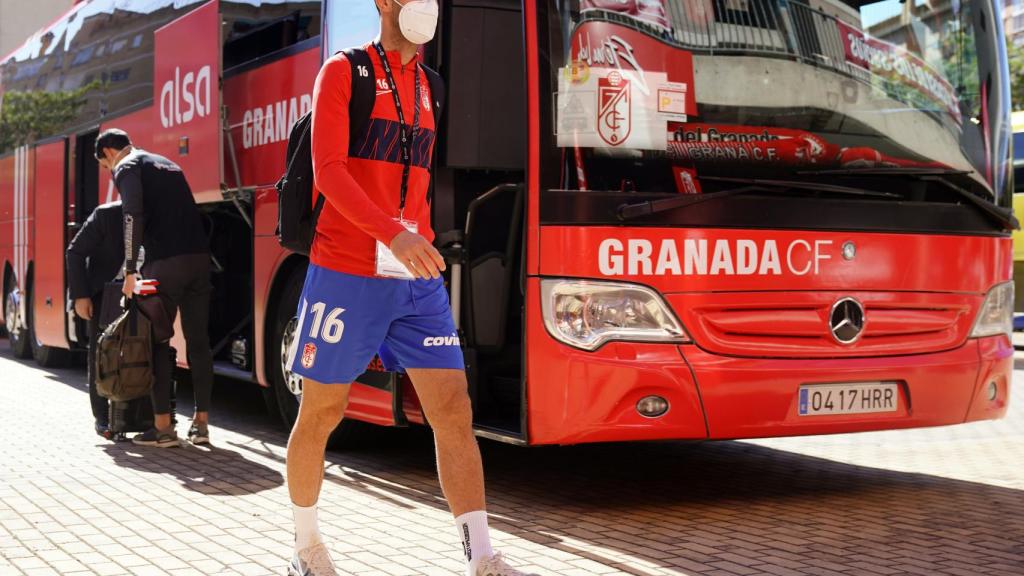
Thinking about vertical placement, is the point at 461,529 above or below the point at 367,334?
below

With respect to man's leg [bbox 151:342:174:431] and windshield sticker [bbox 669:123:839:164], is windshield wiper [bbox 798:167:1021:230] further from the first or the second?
man's leg [bbox 151:342:174:431]

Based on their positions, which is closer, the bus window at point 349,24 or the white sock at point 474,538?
the white sock at point 474,538

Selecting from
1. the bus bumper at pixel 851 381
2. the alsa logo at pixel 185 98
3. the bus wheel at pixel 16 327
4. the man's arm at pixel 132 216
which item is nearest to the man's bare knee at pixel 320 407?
the bus bumper at pixel 851 381

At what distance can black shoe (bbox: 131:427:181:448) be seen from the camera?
319 inches

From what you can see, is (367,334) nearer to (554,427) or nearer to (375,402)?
(554,427)

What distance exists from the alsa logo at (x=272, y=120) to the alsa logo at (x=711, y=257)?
248cm

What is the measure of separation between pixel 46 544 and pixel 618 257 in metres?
2.46

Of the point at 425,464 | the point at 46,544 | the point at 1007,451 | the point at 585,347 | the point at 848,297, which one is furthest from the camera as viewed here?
the point at 1007,451

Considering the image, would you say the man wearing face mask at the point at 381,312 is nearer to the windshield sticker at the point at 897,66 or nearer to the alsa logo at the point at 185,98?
the windshield sticker at the point at 897,66

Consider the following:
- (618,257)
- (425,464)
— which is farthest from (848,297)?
(425,464)

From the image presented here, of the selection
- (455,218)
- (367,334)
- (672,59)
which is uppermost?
(672,59)

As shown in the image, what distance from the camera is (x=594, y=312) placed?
5.85 meters

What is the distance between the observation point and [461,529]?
4391 mm

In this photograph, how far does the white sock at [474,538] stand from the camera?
436 cm
